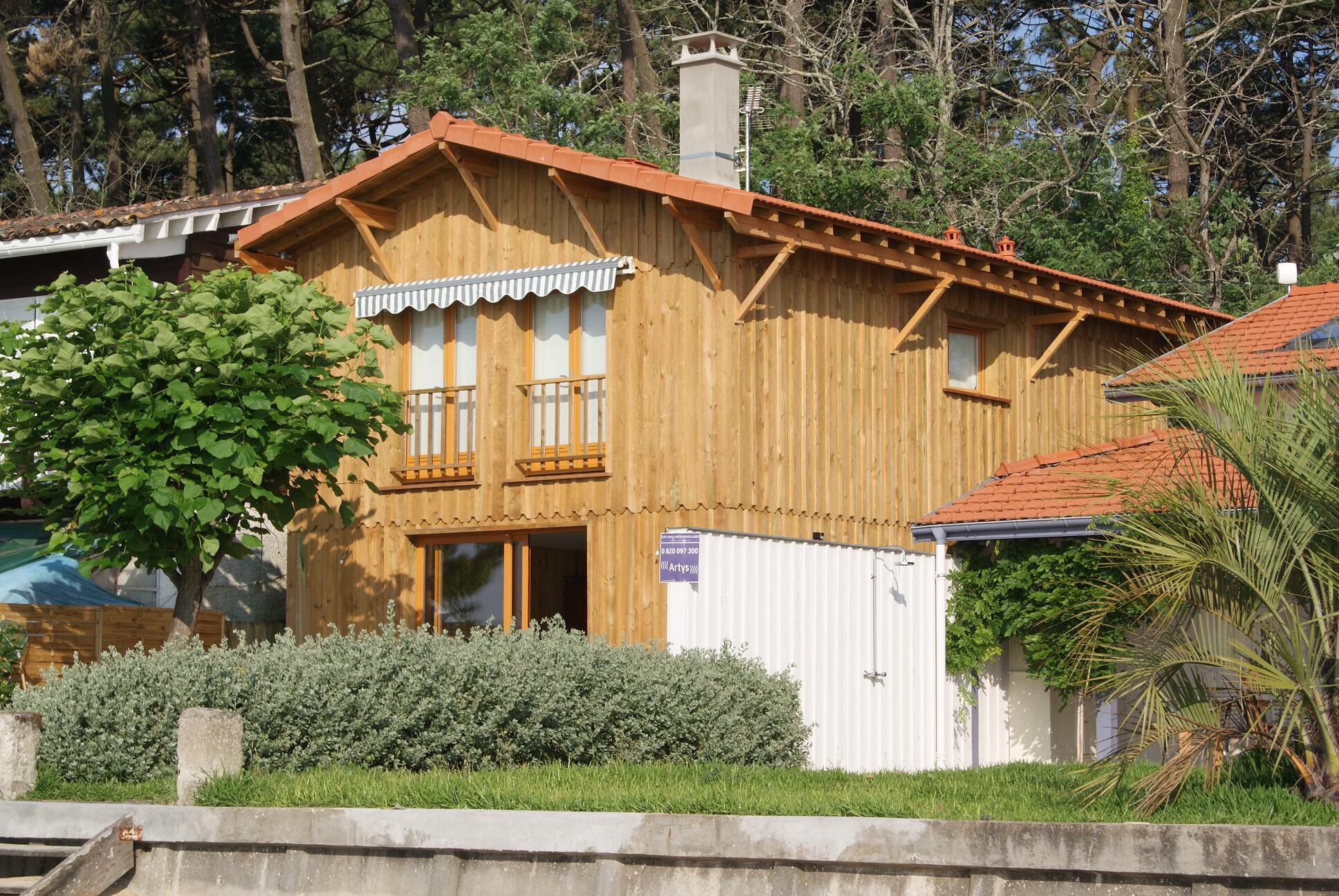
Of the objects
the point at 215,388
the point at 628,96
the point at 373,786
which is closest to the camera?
the point at 373,786

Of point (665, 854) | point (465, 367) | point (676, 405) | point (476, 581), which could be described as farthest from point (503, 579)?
point (665, 854)

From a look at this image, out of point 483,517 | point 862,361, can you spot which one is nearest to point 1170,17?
point 862,361

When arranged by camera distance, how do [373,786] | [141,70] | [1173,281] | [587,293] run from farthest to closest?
[141,70], [1173,281], [587,293], [373,786]

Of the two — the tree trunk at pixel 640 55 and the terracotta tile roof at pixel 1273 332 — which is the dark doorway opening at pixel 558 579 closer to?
the terracotta tile roof at pixel 1273 332

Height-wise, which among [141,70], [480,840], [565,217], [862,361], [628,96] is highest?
[141,70]

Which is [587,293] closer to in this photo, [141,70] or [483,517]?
[483,517]

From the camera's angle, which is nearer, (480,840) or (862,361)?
(480,840)

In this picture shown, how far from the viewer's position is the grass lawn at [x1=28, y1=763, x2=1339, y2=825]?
31.2 ft

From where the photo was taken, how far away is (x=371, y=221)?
18.6 metres

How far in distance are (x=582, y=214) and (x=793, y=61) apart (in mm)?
13219

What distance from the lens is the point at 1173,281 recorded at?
2769 cm

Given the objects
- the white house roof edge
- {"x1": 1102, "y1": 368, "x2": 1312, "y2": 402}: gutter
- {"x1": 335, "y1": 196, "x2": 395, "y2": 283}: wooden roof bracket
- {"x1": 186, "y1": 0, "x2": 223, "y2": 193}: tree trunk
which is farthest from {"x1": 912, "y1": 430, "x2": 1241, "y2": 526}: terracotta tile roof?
{"x1": 186, "y1": 0, "x2": 223, "y2": 193}: tree trunk

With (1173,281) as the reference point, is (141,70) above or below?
above

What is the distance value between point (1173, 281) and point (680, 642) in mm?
15428
